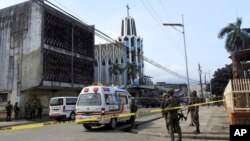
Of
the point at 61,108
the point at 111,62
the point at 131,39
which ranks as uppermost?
the point at 131,39

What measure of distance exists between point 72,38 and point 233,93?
108 feet

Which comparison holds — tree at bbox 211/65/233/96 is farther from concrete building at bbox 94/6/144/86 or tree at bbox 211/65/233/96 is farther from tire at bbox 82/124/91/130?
tire at bbox 82/124/91/130

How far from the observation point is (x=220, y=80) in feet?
206

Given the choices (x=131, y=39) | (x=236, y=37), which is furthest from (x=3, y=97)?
(x=131, y=39)

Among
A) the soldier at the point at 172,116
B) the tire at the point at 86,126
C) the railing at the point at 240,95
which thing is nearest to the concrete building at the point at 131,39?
the tire at the point at 86,126

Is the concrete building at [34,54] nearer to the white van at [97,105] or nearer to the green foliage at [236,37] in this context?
A: the white van at [97,105]

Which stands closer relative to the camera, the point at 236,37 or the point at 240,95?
the point at 240,95

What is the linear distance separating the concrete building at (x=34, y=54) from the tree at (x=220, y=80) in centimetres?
3229

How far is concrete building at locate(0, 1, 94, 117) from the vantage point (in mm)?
34656

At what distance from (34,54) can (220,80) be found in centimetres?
3972

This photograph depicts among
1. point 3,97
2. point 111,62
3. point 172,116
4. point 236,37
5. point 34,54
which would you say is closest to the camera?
point 172,116

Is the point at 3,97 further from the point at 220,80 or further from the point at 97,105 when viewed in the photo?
the point at 220,80

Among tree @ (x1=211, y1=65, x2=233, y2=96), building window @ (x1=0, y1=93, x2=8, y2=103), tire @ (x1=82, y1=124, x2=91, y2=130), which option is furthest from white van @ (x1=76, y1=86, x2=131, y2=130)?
tree @ (x1=211, y1=65, x2=233, y2=96)

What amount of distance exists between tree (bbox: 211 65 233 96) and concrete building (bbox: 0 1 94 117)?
32287 mm
